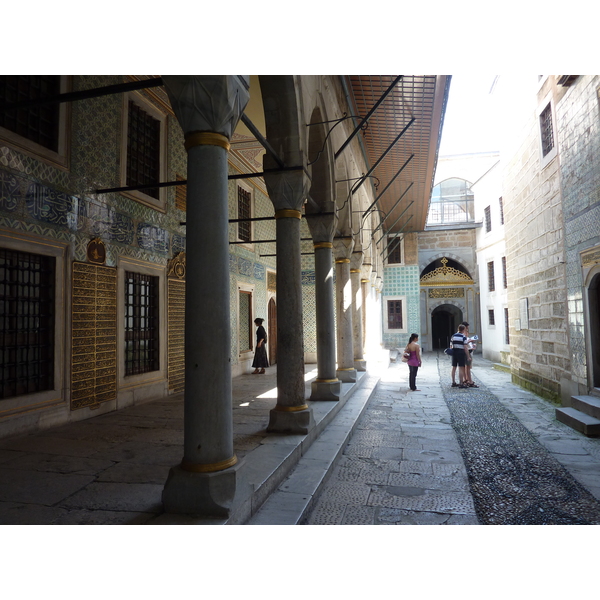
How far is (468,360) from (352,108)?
239 inches

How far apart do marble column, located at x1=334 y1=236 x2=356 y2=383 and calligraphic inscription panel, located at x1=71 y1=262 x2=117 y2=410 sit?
3.85 metres

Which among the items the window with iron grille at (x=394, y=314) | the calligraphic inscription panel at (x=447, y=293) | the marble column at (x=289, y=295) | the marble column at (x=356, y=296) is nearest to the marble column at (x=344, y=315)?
the marble column at (x=356, y=296)

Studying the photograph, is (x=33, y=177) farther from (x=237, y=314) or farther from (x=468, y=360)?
(x=468, y=360)

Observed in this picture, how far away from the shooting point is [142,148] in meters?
7.18

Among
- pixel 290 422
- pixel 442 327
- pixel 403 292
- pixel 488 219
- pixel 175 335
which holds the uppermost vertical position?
pixel 488 219

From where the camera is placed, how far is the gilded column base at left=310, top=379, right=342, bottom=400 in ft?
21.1

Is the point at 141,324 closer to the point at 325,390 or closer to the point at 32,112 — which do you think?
the point at 325,390

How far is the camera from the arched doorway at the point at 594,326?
6.91 meters

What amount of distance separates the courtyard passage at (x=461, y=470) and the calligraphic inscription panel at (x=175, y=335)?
3.32 meters

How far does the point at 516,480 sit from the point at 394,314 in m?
17.8

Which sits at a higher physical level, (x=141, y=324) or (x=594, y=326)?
(x=141, y=324)

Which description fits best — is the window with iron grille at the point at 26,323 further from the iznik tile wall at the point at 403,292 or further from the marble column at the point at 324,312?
the iznik tile wall at the point at 403,292

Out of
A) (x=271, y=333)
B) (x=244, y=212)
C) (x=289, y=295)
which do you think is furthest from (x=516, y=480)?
(x=271, y=333)
